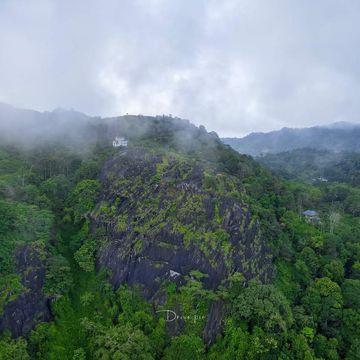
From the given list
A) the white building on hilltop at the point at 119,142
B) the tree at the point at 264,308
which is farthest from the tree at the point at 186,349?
the white building on hilltop at the point at 119,142

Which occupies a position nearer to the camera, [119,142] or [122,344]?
[122,344]

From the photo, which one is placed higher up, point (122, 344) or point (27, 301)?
point (27, 301)

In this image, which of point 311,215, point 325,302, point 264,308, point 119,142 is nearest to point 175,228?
point 264,308

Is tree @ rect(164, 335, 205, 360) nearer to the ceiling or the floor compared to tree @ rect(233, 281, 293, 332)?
nearer to the floor

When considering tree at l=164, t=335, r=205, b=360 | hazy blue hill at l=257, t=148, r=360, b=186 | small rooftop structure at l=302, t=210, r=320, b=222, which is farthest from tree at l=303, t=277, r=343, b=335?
hazy blue hill at l=257, t=148, r=360, b=186

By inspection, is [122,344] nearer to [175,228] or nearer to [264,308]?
[264,308]

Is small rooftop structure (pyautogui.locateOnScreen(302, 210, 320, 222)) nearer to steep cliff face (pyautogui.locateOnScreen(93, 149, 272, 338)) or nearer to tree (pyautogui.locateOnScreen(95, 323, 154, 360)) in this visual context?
steep cliff face (pyautogui.locateOnScreen(93, 149, 272, 338))
